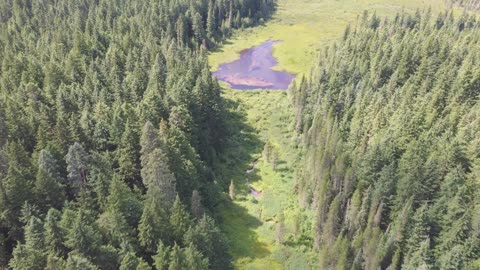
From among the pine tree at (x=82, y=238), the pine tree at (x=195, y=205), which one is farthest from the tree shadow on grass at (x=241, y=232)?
the pine tree at (x=82, y=238)

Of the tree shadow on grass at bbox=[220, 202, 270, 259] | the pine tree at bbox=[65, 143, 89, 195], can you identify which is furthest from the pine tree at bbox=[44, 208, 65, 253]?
the tree shadow on grass at bbox=[220, 202, 270, 259]

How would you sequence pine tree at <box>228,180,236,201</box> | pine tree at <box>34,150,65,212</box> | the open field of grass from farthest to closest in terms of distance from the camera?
the open field of grass < pine tree at <box>228,180,236,201</box> < pine tree at <box>34,150,65,212</box>

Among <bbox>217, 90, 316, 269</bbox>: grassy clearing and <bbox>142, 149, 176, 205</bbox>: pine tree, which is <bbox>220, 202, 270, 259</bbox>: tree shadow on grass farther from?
<bbox>142, 149, 176, 205</bbox>: pine tree

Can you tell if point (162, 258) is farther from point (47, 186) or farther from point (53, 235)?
point (47, 186)

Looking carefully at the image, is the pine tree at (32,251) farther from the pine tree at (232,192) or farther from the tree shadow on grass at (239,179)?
the pine tree at (232,192)

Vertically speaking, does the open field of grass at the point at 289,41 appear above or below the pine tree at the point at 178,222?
above

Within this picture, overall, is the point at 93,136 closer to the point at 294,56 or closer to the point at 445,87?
the point at 445,87

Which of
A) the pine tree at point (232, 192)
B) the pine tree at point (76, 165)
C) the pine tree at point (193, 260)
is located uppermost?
the pine tree at point (76, 165)
